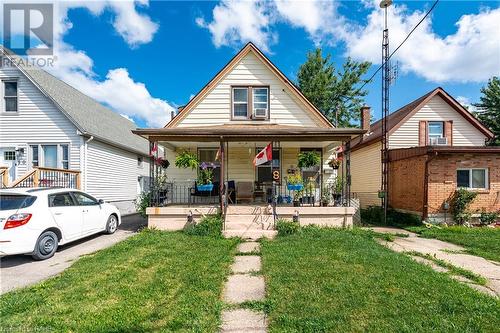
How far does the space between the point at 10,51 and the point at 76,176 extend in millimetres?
6888

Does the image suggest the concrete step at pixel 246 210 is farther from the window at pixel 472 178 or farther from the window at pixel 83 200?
the window at pixel 472 178

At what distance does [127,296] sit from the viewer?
4.07m

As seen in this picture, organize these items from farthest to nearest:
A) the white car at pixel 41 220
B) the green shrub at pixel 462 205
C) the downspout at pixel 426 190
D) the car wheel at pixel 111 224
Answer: the downspout at pixel 426 190, the green shrub at pixel 462 205, the car wheel at pixel 111 224, the white car at pixel 41 220

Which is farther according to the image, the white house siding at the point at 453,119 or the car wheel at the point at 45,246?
the white house siding at the point at 453,119

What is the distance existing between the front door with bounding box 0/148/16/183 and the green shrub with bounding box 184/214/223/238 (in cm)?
1001

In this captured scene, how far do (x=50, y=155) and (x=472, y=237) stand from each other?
17527 mm

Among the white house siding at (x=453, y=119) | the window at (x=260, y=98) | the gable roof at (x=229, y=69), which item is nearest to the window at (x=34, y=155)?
the gable roof at (x=229, y=69)

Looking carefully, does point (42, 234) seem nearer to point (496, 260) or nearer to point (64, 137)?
point (64, 137)

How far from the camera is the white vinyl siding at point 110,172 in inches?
503

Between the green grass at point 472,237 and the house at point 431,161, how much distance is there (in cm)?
141

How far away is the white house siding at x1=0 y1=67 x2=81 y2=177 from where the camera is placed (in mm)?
12266

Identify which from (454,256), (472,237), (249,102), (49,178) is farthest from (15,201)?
(472,237)

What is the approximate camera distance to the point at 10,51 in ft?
40.8

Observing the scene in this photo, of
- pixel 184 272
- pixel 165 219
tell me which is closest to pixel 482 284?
pixel 184 272
